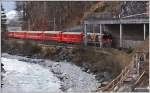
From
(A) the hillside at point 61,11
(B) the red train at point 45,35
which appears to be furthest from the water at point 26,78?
(A) the hillside at point 61,11

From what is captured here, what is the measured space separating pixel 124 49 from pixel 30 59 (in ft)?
2.28

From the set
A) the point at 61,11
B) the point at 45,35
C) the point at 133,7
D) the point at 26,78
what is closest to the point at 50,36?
the point at 45,35

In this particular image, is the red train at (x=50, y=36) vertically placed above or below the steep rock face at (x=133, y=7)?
below

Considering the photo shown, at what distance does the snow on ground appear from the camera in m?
3.07

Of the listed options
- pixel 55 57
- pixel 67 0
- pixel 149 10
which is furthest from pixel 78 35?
pixel 149 10

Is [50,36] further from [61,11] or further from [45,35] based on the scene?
[61,11]

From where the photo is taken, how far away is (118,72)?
124 inches

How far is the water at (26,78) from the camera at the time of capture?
303 centimetres

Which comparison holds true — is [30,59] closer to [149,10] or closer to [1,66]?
[1,66]

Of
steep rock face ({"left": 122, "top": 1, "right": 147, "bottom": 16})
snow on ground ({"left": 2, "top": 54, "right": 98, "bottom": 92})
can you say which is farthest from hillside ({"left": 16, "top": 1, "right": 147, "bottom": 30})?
snow on ground ({"left": 2, "top": 54, "right": 98, "bottom": 92})

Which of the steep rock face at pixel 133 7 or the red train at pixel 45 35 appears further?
the red train at pixel 45 35

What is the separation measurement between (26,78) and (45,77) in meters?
0.24

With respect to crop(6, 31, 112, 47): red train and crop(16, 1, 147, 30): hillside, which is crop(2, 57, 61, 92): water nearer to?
crop(6, 31, 112, 47): red train

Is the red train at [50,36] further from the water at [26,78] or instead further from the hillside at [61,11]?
the water at [26,78]
